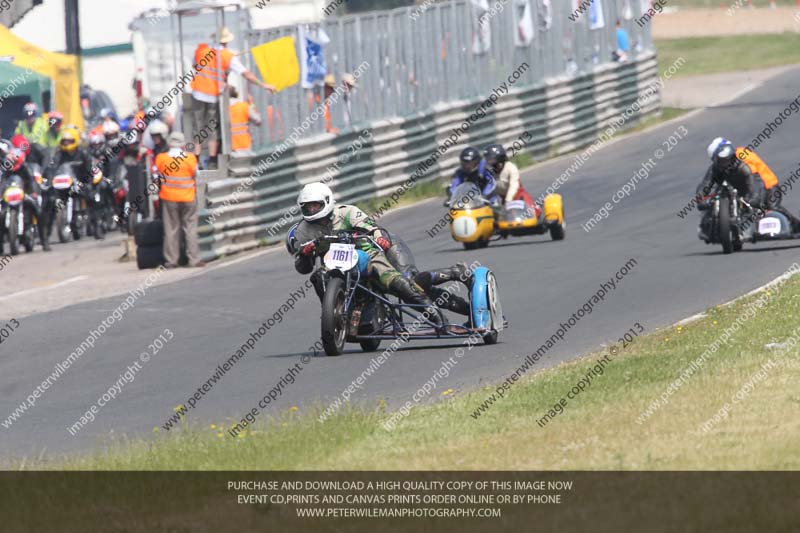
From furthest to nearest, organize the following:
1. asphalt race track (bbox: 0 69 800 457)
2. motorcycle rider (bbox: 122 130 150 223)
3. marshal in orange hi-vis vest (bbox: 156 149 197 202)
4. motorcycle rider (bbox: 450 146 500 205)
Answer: motorcycle rider (bbox: 122 130 150 223) < marshal in orange hi-vis vest (bbox: 156 149 197 202) < motorcycle rider (bbox: 450 146 500 205) < asphalt race track (bbox: 0 69 800 457)

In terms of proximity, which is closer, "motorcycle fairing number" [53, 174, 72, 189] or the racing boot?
the racing boot

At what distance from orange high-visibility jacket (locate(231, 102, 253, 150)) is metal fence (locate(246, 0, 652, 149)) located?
311mm

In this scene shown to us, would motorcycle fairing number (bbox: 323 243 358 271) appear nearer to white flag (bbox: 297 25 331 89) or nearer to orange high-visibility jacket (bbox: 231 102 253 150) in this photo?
orange high-visibility jacket (bbox: 231 102 253 150)

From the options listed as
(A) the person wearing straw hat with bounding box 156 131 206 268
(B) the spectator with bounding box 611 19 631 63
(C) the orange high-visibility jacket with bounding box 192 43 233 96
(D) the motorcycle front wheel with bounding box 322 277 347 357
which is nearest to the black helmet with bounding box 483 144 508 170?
(A) the person wearing straw hat with bounding box 156 131 206 268

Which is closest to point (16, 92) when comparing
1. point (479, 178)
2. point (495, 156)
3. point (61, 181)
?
point (61, 181)

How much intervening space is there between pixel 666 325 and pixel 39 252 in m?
12.8

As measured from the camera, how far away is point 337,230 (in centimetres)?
1244

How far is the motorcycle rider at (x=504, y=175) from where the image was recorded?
19047mm

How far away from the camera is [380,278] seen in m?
12.4

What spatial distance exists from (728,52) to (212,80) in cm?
3831

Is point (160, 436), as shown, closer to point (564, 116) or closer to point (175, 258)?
point (175, 258)

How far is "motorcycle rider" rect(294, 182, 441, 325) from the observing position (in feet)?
40.4

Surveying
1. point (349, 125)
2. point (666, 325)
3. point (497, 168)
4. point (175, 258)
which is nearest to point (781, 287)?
point (666, 325)

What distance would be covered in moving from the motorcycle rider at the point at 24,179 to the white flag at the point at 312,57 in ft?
14.5
